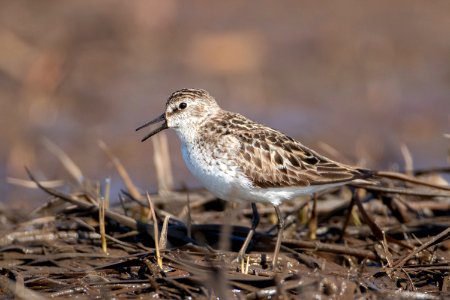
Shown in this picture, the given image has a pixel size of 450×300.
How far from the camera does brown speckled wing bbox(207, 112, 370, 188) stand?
22.9 feet

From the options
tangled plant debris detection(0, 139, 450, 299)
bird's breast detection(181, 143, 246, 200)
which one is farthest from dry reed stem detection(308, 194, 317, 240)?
bird's breast detection(181, 143, 246, 200)

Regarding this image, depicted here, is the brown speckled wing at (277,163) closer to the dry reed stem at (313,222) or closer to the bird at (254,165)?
the bird at (254,165)

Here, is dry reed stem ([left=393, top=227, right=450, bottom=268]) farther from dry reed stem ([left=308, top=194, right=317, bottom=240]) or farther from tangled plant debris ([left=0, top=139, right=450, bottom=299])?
dry reed stem ([left=308, top=194, right=317, bottom=240])

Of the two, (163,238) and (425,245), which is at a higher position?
(163,238)

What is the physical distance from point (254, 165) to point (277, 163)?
0.21m

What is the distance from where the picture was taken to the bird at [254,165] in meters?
6.93

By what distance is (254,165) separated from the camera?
6.95 metres

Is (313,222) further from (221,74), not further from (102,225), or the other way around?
(221,74)

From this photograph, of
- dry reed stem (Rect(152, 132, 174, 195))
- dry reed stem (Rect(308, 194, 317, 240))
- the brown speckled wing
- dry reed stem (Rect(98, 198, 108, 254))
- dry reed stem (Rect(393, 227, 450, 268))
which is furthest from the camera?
dry reed stem (Rect(152, 132, 174, 195))

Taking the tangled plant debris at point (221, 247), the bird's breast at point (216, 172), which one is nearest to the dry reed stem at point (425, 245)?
the tangled plant debris at point (221, 247)

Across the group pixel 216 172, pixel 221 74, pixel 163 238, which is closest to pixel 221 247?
pixel 163 238

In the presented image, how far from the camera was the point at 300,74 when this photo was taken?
14055 mm

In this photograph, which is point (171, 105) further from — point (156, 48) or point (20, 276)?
point (156, 48)

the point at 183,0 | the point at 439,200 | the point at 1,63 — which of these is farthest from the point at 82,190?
the point at 183,0
